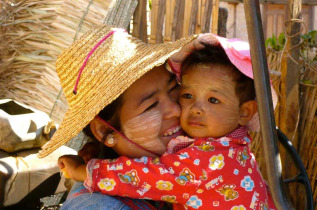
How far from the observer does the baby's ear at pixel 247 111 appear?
217cm

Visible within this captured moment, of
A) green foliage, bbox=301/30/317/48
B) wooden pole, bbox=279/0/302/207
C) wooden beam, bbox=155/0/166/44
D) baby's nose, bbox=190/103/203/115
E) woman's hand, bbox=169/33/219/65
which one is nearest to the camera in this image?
baby's nose, bbox=190/103/203/115

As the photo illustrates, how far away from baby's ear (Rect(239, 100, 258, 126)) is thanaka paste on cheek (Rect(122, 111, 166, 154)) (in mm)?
369

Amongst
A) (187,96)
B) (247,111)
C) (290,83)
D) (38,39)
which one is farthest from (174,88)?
(38,39)

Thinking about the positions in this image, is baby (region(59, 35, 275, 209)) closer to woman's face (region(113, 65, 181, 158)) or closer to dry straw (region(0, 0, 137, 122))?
woman's face (region(113, 65, 181, 158))

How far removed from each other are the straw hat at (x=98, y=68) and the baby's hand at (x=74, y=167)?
0.11 meters

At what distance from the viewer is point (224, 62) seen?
2.13 m

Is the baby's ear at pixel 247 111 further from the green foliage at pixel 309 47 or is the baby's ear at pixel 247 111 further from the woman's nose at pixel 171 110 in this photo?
the green foliage at pixel 309 47

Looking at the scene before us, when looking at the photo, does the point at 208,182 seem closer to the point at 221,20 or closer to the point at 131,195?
the point at 131,195

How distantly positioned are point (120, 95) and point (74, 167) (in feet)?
1.17

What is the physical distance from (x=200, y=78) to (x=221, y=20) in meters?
3.31

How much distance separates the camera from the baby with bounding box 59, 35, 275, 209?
1.96 metres

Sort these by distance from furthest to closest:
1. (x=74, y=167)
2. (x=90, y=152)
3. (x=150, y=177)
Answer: (x=90, y=152)
(x=74, y=167)
(x=150, y=177)

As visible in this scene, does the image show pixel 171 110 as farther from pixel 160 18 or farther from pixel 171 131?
pixel 160 18

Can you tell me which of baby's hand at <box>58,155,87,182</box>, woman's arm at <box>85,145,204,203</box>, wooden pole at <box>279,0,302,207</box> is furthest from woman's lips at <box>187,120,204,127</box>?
wooden pole at <box>279,0,302,207</box>
